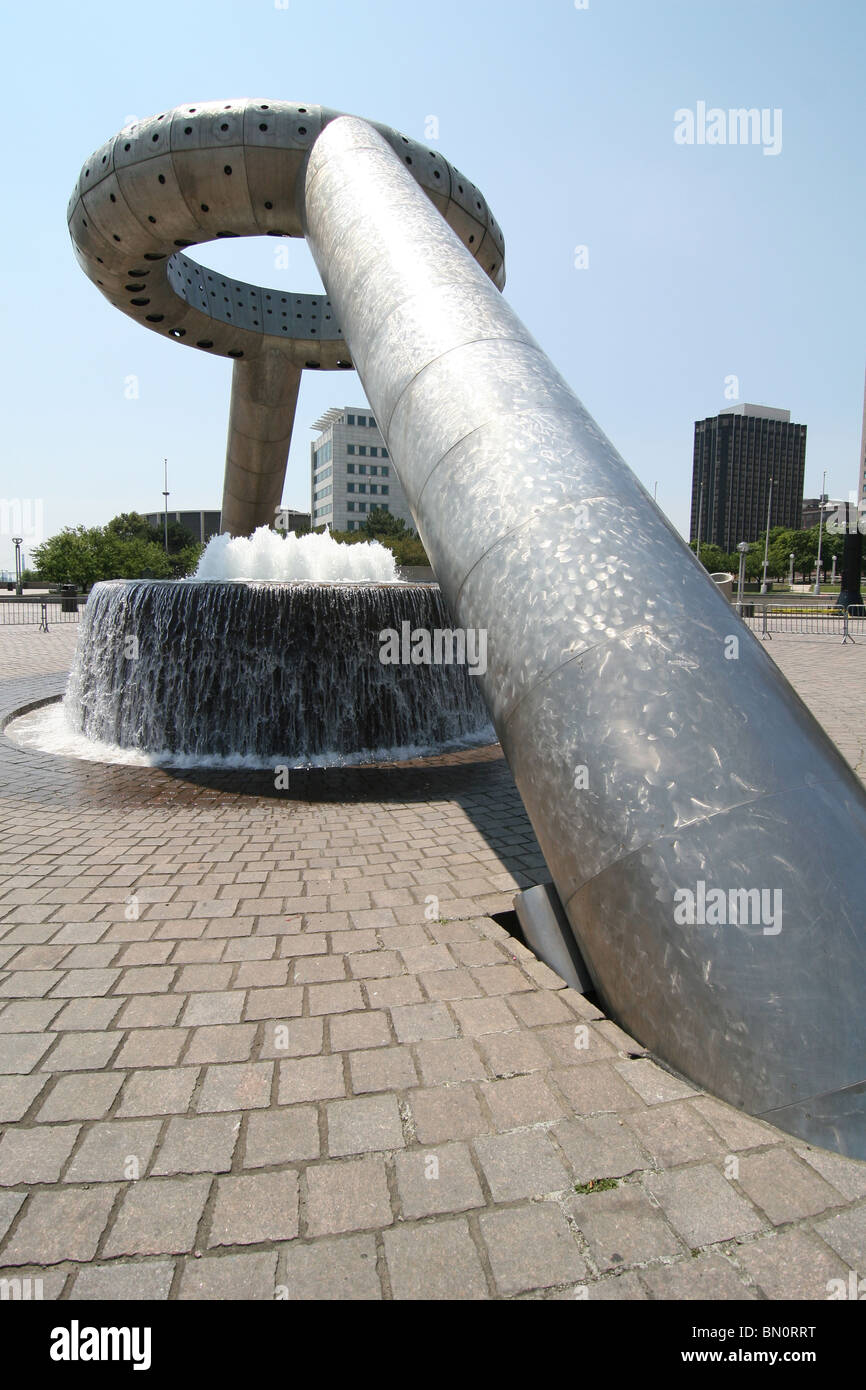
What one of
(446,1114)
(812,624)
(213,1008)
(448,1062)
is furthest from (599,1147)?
(812,624)

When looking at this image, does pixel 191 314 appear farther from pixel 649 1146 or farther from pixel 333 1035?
pixel 649 1146

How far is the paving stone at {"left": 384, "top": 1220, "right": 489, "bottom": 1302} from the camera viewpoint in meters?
1.96

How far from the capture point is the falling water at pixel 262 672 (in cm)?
841

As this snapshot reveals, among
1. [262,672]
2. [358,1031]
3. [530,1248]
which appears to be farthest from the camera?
[262,672]

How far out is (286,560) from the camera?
12742 millimetres

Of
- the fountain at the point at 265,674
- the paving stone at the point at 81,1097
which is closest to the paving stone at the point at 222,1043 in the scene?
the paving stone at the point at 81,1097

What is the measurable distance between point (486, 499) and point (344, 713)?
16.0 feet

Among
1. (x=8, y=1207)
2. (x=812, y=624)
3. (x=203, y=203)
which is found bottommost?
(x=8, y=1207)

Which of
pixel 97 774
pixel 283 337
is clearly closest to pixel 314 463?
pixel 283 337

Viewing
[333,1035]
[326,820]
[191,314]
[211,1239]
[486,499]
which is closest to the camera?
[211,1239]

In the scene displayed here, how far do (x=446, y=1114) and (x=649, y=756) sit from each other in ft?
5.03

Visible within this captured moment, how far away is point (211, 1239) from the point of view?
2.12m

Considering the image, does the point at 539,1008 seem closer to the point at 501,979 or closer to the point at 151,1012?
the point at 501,979
